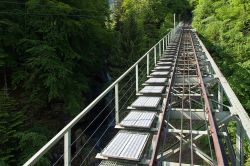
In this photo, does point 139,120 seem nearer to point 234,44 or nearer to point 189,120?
point 189,120

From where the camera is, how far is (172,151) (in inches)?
207

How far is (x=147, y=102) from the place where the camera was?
6.86m

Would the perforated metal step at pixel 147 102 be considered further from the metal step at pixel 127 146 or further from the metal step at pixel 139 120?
the metal step at pixel 127 146

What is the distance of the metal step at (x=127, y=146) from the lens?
169 inches

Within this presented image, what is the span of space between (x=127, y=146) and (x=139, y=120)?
3.67 feet

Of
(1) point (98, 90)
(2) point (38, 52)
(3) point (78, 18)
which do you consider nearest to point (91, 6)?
(3) point (78, 18)

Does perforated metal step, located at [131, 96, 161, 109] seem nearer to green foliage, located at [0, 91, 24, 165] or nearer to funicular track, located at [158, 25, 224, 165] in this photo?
funicular track, located at [158, 25, 224, 165]

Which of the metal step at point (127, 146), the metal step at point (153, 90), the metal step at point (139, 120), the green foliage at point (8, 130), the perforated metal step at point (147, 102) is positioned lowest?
the green foliage at point (8, 130)

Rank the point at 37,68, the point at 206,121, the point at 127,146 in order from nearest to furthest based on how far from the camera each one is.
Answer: the point at 127,146 < the point at 206,121 < the point at 37,68

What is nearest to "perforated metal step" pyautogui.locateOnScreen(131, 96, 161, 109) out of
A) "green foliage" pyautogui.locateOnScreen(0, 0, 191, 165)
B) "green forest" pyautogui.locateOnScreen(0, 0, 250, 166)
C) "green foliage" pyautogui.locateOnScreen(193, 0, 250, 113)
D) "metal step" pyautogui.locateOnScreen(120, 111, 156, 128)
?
"metal step" pyautogui.locateOnScreen(120, 111, 156, 128)

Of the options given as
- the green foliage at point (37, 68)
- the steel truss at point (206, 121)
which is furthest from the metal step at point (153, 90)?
the green foliage at point (37, 68)

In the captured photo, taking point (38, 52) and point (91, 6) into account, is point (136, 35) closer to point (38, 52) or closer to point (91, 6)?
point (91, 6)

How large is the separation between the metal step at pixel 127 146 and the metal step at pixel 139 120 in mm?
199

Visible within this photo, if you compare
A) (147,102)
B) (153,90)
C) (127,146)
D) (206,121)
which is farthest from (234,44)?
(127,146)
